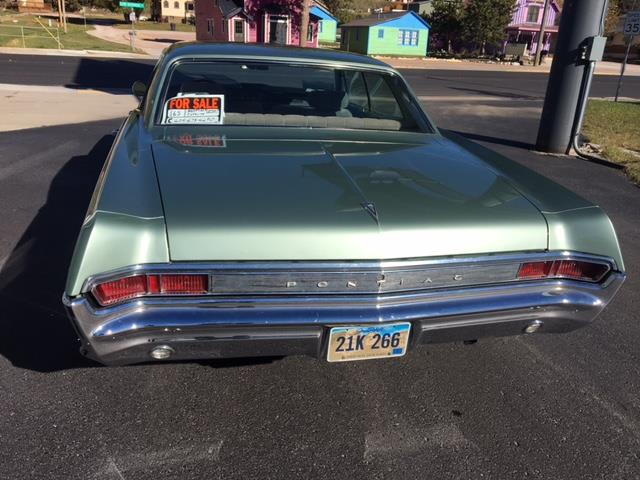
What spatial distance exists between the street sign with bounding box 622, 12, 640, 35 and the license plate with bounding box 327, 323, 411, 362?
1297 cm

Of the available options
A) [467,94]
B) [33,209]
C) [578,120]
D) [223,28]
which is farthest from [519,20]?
[33,209]

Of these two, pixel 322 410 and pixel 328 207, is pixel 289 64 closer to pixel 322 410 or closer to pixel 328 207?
pixel 328 207

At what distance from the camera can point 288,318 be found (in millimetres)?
2047

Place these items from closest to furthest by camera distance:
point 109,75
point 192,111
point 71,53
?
point 192,111
point 109,75
point 71,53

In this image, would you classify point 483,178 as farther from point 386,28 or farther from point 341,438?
point 386,28

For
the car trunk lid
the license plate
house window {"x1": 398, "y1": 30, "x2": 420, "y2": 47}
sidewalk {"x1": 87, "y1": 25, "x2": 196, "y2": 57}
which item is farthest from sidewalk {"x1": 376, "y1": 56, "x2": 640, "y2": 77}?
the license plate

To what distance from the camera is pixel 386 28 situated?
132 feet

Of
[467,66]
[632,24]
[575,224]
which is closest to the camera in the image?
[575,224]

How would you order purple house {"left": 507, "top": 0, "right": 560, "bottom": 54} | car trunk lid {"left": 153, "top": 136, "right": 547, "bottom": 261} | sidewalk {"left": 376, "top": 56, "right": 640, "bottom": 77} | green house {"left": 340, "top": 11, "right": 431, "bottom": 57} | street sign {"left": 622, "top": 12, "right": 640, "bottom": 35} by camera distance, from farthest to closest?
purple house {"left": 507, "top": 0, "right": 560, "bottom": 54} < green house {"left": 340, "top": 11, "right": 431, "bottom": 57} < sidewalk {"left": 376, "top": 56, "right": 640, "bottom": 77} < street sign {"left": 622, "top": 12, "right": 640, "bottom": 35} < car trunk lid {"left": 153, "top": 136, "right": 547, "bottom": 261}

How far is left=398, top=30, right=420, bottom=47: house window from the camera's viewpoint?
134ft

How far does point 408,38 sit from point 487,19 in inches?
254

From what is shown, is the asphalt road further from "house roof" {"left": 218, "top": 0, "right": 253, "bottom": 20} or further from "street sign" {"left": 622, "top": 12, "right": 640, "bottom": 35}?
"house roof" {"left": 218, "top": 0, "right": 253, "bottom": 20}

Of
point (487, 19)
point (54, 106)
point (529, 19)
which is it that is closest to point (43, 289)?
point (54, 106)

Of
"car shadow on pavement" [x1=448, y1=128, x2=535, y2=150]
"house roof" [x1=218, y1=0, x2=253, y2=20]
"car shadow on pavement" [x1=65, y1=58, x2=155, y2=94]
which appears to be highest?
"house roof" [x1=218, y1=0, x2=253, y2=20]
